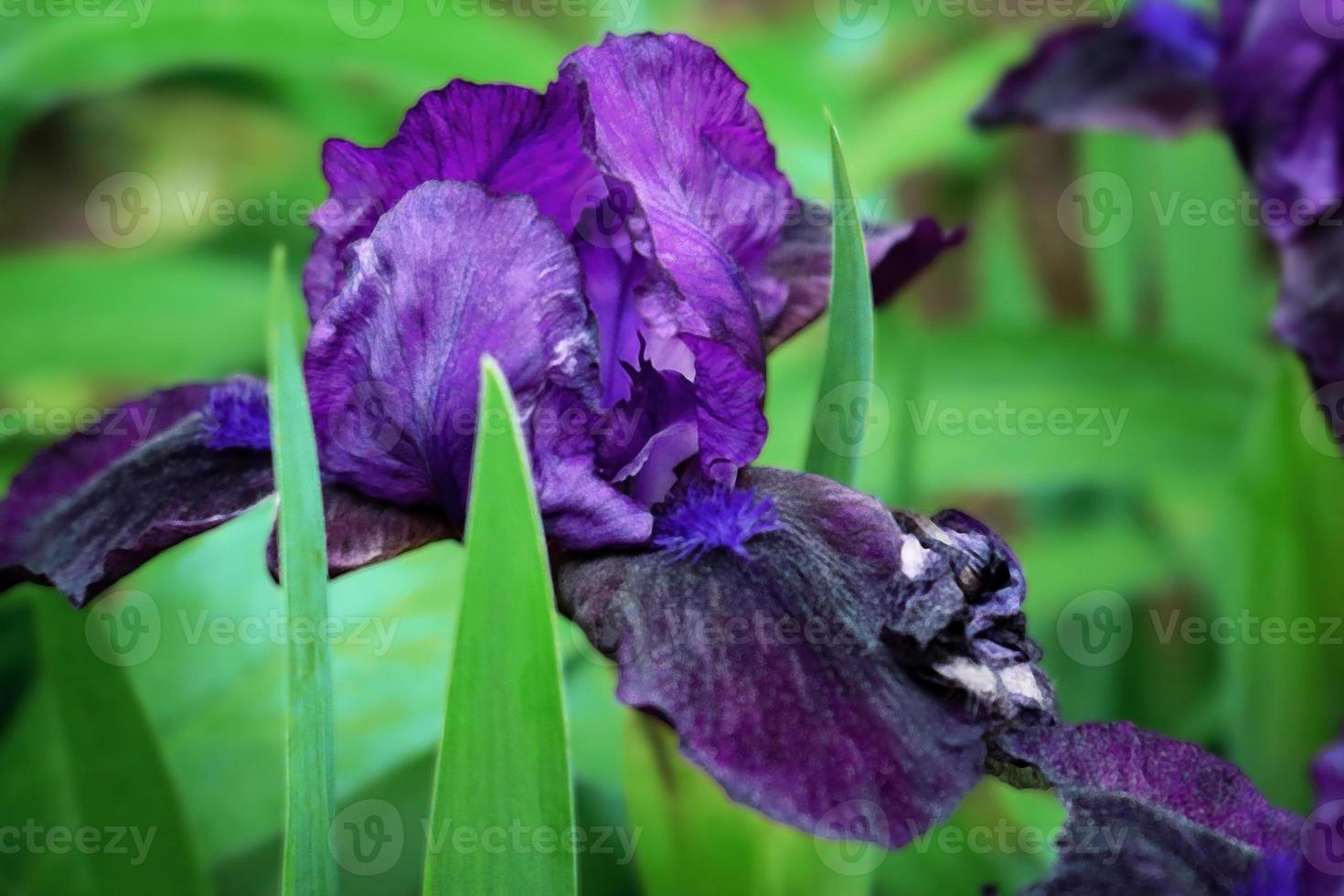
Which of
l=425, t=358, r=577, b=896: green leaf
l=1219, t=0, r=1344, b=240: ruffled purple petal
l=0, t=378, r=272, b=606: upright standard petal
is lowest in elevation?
l=425, t=358, r=577, b=896: green leaf

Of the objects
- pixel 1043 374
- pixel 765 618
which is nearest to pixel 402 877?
pixel 765 618

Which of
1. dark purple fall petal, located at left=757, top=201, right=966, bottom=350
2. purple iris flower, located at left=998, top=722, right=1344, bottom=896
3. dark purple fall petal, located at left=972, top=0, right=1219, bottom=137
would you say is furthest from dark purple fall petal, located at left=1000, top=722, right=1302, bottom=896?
dark purple fall petal, located at left=972, top=0, right=1219, bottom=137

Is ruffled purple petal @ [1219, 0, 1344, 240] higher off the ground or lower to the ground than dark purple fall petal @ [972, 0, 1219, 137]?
lower

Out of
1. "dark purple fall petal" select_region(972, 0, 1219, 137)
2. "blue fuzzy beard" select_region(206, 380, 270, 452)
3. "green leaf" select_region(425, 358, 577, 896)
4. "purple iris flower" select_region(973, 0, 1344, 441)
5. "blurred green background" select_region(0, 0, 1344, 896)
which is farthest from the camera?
"dark purple fall petal" select_region(972, 0, 1219, 137)

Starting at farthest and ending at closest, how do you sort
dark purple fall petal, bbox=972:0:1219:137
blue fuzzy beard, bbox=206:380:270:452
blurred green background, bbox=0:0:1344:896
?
dark purple fall petal, bbox=972:0:1219:137 < blurred green background, bbox=0:0:1344:896 < blue fuzzy beard, bbox=206:380:270:452

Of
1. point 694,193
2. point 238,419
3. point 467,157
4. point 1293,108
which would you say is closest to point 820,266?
point 694,193

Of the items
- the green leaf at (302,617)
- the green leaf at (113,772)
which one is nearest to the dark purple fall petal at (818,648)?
the green leaf at (302,617)

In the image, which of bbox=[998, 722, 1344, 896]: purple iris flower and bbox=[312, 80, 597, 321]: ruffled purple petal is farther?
bbox=[312, 80, 597, 321]: ruffled purple petal

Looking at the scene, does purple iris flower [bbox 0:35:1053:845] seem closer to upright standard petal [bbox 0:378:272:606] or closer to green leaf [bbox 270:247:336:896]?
upright standard petal [bbox 0:378:272:606]
